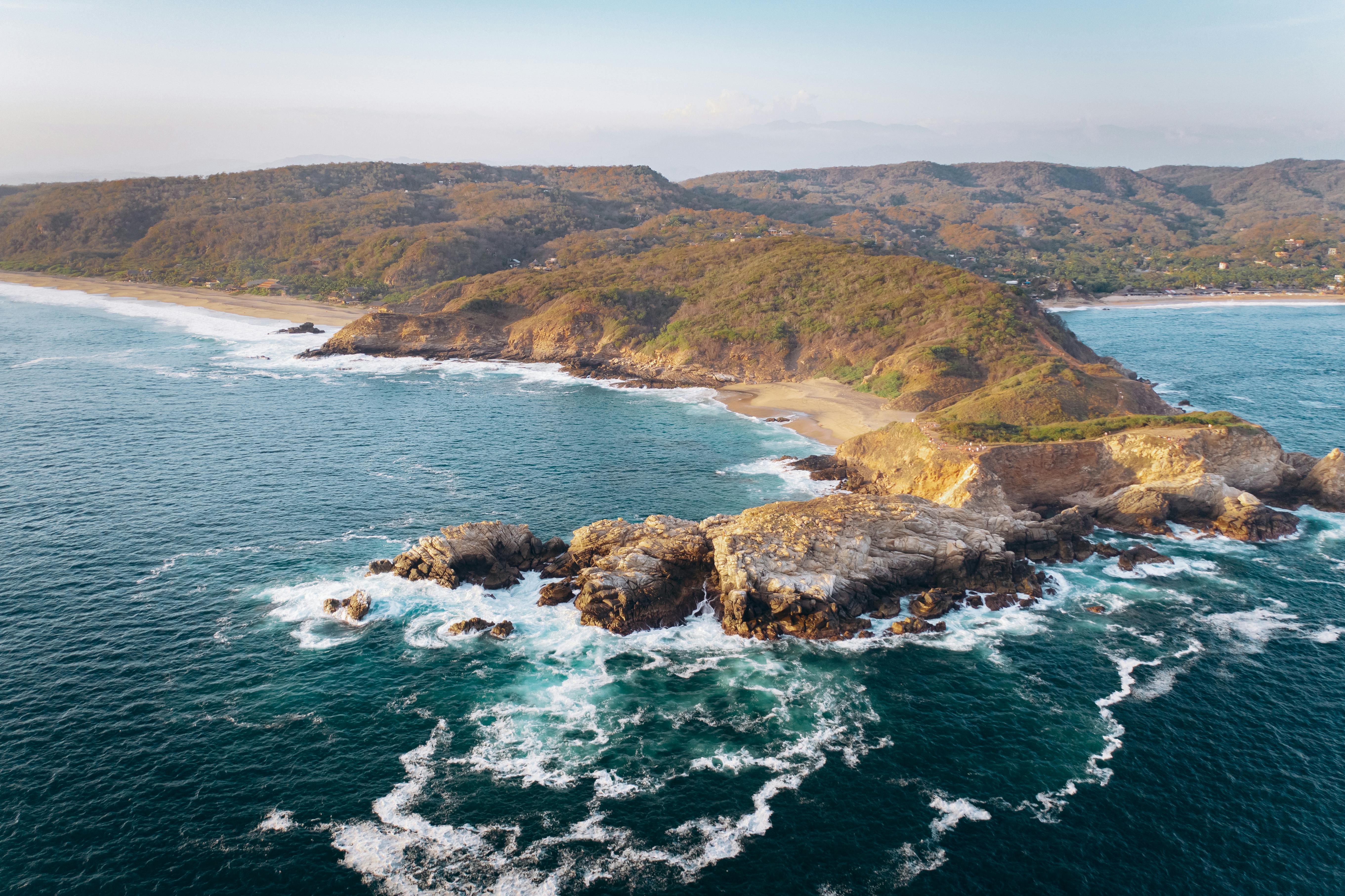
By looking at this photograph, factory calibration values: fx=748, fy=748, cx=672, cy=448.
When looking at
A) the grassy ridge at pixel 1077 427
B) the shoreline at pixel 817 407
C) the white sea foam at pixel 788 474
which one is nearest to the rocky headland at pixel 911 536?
the grassy ridge at pixel 1077 427

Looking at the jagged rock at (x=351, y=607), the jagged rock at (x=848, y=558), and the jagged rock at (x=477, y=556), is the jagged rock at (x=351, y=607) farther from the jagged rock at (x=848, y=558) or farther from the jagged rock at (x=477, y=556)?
the jagged rock at (x=848, y=558)

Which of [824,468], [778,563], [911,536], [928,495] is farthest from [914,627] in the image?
[824,468]

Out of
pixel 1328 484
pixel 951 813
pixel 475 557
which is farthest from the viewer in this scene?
pixel 1328 484

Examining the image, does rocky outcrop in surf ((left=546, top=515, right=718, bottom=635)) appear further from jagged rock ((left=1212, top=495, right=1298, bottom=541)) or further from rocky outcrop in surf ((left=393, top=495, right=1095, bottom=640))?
jagged rock ((left=1212, top=495, right=1298, bottom=541))

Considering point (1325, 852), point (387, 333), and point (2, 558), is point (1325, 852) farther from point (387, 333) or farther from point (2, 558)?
point (387, 333)

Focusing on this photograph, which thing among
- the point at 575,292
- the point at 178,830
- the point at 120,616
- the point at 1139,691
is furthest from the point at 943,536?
the point at 575,292

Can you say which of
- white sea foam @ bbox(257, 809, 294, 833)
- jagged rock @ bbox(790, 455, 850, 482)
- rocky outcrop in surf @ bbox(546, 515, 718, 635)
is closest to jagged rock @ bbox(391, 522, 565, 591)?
rocky outcrop in surf @ bbox(546, 515, 718, 635)

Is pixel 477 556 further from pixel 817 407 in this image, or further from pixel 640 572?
pixel 817 407
